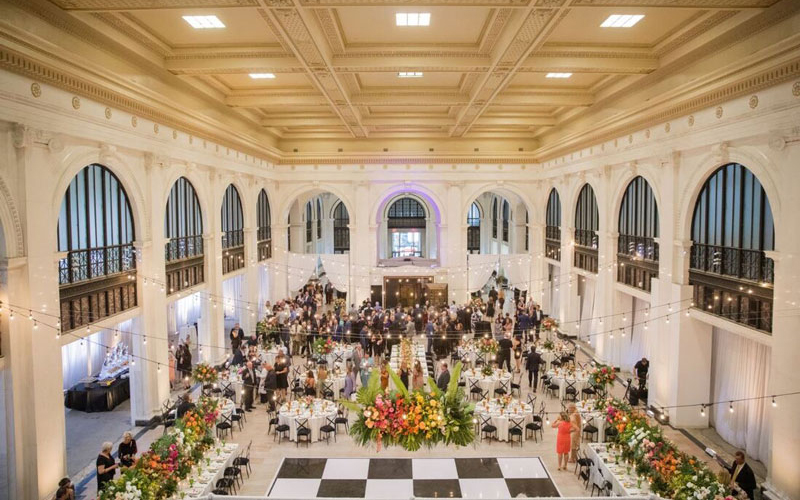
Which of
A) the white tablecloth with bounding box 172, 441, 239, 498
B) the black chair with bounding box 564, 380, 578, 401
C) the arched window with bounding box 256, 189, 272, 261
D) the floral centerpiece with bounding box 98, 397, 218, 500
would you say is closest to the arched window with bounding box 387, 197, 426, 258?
the arched window with bounding box 256, 189, 272, 261

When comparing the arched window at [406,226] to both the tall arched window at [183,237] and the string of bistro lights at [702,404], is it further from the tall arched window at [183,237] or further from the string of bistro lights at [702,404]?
the string of bistro lights at [702,404]

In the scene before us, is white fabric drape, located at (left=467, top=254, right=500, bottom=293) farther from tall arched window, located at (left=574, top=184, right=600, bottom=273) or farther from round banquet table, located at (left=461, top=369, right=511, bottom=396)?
round banquet table, located at (left=461, top=369, right=511, bottom=396)

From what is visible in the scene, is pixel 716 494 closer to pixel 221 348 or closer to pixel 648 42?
pixel 648 42

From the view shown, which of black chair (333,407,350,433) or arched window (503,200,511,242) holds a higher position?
arched window (503,200,511,242)

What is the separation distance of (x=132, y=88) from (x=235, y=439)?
785cm

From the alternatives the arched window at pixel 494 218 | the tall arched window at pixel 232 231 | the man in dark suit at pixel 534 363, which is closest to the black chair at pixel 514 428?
the man in dark suit at pixel 534 363

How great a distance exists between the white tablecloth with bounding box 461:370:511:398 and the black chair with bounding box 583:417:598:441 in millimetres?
2909

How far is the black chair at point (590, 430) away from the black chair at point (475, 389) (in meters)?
2.83

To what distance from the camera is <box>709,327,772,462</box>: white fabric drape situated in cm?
1038

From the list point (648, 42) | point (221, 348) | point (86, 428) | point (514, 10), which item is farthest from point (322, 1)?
point (221, 348)

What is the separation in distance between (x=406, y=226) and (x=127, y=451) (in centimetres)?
2965

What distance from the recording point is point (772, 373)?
901cm

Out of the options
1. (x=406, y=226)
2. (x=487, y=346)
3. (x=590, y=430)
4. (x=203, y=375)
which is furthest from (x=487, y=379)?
(x=406, y=226)

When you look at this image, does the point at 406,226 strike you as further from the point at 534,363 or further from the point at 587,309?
the point at 534,363
